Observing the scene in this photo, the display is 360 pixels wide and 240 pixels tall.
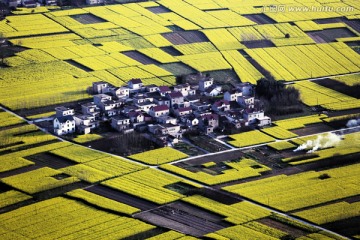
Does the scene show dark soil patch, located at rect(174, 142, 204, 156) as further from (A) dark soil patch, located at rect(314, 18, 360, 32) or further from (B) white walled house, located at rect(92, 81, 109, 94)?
(A) dark soil patch, located at rect(314, 18, 360, 32)

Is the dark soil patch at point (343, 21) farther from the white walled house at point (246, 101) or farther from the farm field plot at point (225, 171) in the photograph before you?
the farm field plot at point (225, 171)

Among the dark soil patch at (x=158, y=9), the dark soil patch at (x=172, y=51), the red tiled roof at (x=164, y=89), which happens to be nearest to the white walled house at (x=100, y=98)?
the red tiled roof at (x=164, y=89)

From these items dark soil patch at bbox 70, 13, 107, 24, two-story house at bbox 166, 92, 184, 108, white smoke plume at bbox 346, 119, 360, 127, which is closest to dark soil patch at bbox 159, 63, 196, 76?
two-story house at bbox 166, 92, 184, 108

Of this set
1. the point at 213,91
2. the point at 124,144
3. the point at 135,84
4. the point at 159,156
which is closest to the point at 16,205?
the point at 159,156

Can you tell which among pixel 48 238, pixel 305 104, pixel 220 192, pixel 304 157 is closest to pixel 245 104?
pixel 305 104

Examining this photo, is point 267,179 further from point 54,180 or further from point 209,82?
point 209,82
